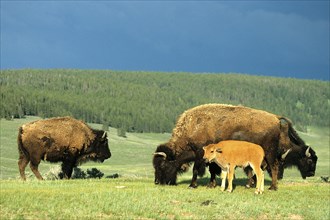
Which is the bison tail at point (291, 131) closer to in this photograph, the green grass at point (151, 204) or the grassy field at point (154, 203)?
the grassy field at point (154, 203)

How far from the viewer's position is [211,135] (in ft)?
68.7

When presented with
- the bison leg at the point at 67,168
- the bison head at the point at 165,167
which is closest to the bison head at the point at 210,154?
the bison head at the point at 165,167

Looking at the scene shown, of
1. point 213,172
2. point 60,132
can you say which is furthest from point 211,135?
point 60,132

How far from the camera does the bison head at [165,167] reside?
21547 millimetres

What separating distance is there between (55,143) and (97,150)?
297 cm

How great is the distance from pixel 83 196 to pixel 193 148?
664cm

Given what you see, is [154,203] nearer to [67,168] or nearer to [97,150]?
[67,168]

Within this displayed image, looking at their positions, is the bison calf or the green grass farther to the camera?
the bison calf

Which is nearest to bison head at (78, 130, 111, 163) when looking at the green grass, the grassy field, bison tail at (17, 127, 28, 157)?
bison tail at (17, 127, 28, 157)

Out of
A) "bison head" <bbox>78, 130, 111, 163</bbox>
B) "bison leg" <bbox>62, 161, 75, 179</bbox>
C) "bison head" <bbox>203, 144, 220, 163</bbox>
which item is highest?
"bison head" <bbox>203, 144, 220, 163</bbox>

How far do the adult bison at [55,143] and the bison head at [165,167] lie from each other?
5300 millimetres

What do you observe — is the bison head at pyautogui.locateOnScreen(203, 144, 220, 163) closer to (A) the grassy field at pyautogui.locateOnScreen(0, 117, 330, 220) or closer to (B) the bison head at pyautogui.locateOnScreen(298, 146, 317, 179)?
(A) the grassy field at pyautogui.locateOnScreen(0, 117, 330, 220)

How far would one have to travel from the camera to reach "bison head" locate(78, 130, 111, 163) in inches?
1035

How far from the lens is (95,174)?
29.9 metres
